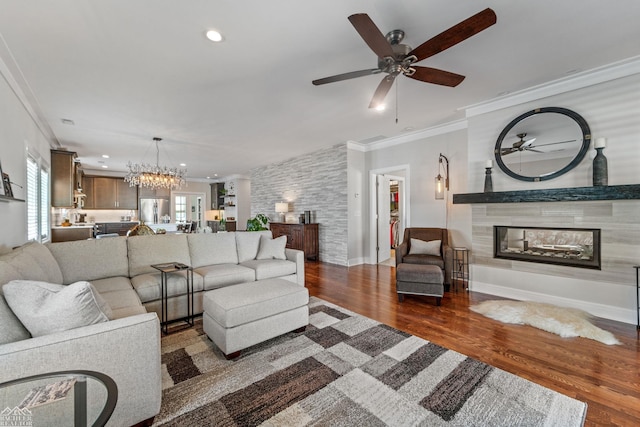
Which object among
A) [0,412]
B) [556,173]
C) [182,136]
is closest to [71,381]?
[0,412]

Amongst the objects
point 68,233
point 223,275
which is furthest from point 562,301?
point 68,233

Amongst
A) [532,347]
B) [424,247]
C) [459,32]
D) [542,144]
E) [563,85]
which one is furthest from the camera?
[424,247]

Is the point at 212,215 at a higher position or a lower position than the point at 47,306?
higher

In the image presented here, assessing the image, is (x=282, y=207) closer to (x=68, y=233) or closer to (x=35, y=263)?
(x=68, y=233)

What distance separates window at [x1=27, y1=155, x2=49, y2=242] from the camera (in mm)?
3729

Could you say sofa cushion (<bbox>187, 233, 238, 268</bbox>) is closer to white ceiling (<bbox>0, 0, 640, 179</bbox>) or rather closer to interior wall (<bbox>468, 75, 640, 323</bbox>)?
white ceiling (<bbox>0, 0, 640, 179</bbox>)

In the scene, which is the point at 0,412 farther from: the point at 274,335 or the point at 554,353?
the point at 554,353

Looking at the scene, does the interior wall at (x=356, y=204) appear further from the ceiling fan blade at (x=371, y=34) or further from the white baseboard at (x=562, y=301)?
the ceiling fan blade at (x=371, y=34)

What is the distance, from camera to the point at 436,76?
2.34m

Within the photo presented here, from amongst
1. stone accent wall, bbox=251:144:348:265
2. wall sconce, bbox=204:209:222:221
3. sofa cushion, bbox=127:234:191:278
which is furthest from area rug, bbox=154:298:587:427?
wall sconce, bbox=204:209:222:221

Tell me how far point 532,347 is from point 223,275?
312 centimetres

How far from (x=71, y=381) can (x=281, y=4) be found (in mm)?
2392

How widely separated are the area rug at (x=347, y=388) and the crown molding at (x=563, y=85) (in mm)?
3277

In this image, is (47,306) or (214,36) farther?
(214,36)
